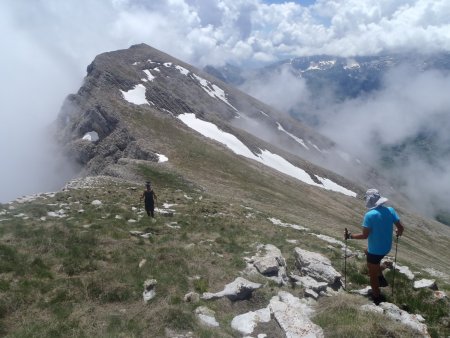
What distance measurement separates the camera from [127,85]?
92.6 metres

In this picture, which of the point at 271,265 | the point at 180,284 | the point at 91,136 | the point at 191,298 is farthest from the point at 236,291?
the point at 91,136

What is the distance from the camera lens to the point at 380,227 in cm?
1228

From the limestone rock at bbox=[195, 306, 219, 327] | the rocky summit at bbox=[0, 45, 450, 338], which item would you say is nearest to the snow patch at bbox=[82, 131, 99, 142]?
the rocky summit at bbox=[0, 45, 450, 338]

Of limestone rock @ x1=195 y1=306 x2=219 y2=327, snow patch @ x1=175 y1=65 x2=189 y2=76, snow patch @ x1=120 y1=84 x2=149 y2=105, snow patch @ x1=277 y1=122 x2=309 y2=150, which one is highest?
snow patch @ x1=175 y1=65 x2=189 y2=76

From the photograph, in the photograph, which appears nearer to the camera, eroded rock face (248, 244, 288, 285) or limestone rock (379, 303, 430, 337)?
limestone rock (379, 303, 430, 337)

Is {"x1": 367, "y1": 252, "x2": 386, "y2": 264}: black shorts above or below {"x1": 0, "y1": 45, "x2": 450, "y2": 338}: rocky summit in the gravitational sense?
above

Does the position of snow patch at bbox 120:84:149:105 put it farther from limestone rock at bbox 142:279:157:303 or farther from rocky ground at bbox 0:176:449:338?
limestone rock at bbox 142:279:157:303

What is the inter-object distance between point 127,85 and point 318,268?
280 ft

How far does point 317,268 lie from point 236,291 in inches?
155

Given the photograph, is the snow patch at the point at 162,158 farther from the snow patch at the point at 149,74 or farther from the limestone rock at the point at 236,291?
the snow patch at the point at 149,74

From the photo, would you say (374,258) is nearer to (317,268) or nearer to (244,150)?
(317,268)

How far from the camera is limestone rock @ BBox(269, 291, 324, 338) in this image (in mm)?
10281

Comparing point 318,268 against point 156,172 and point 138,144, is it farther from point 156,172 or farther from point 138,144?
point 138,144

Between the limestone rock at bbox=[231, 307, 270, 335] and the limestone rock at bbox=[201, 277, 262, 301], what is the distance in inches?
41.8
